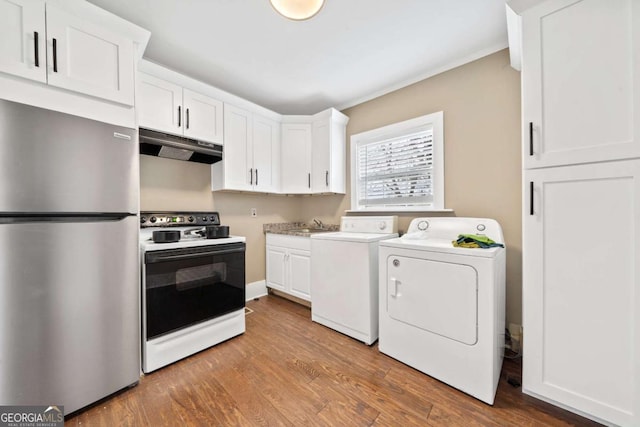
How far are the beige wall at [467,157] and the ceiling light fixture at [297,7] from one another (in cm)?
153

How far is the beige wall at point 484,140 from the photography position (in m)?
1.90

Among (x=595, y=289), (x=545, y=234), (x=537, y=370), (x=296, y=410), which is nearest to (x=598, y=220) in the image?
(x=545, y=234)

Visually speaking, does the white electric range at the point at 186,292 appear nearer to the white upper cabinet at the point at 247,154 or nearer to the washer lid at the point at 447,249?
the white upper cabinet at the point at 247,154

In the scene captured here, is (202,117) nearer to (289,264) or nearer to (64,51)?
(64,51)

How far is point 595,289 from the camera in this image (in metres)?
1.17

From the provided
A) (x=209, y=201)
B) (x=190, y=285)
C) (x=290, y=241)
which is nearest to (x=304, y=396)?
(x=190, y=285)

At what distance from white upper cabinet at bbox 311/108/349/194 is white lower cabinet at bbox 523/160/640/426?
1.91 m

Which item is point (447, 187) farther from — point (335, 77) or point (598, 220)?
point (335, 77)

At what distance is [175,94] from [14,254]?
5.30 ft

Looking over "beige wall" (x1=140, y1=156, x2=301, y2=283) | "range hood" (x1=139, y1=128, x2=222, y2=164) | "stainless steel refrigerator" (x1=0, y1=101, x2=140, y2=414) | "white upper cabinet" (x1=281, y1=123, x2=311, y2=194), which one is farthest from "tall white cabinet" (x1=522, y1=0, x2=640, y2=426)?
"beige wall" (x1=140, y1=156, x2=301, y2=283)

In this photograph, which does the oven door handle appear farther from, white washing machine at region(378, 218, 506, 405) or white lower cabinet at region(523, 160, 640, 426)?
white lower cabinet at region(523, 160, 640, 426)

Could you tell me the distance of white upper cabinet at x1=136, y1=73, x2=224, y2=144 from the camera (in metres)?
1.97

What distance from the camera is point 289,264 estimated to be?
2.89 meters

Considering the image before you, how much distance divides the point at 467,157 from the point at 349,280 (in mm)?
1537
